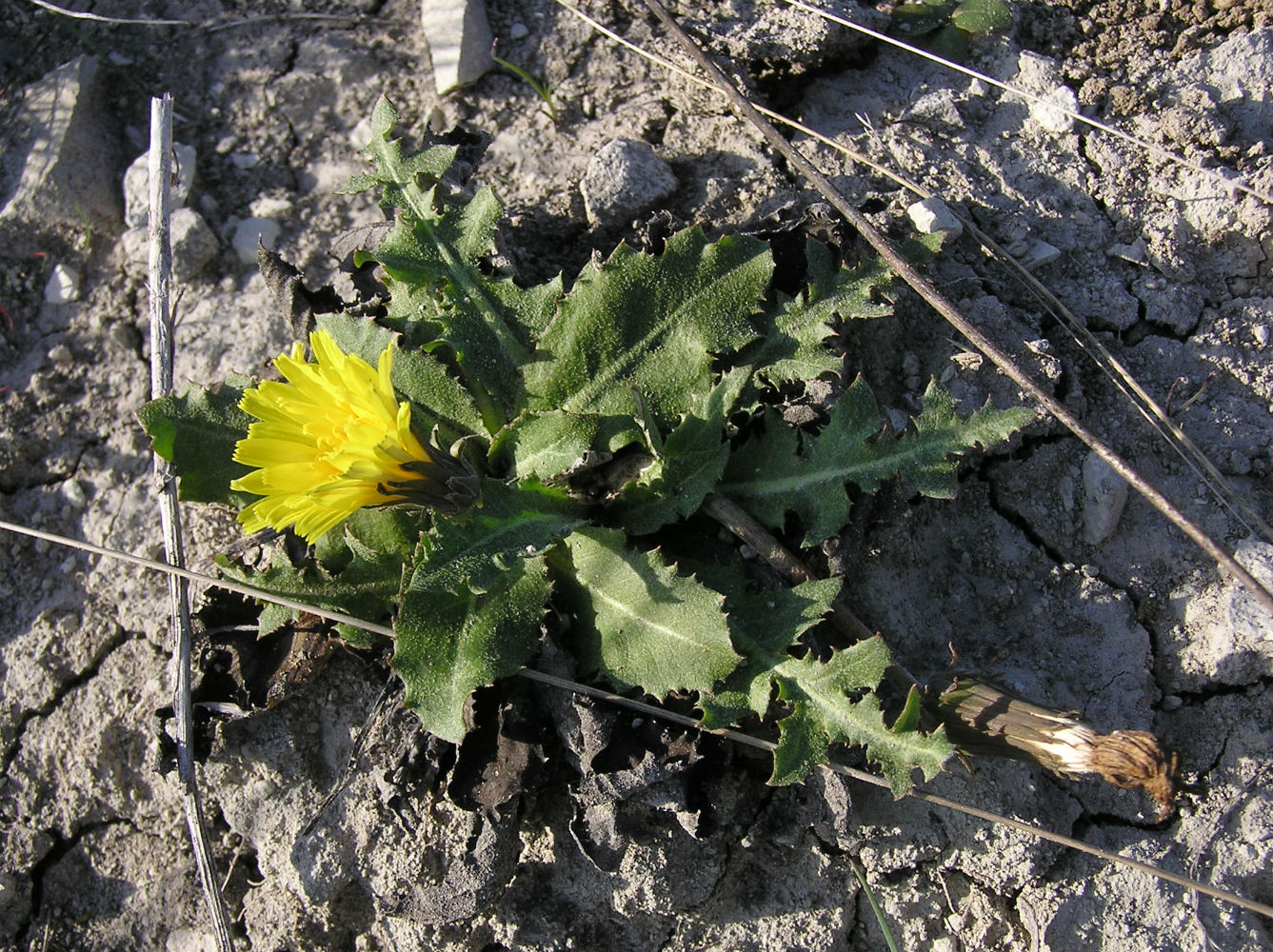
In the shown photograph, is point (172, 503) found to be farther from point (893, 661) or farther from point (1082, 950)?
point (1082, 950)

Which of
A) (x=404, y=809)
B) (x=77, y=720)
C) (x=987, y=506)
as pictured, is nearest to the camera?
(x=404, y=809)

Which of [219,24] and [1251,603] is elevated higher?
[219,24]

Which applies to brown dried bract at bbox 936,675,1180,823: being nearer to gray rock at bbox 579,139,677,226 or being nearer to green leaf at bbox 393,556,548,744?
green leaf at bbox 393,556,548,744

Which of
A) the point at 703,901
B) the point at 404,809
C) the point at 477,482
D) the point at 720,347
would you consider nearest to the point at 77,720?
the point at 404,809

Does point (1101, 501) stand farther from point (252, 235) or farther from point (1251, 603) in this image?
point (252, 235)

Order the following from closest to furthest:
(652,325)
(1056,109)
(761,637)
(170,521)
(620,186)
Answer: (761,637), (652,325), (170,521), (620,186), (1056,109)

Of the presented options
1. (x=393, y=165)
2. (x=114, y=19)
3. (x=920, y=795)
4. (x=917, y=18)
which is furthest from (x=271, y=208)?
(x=920, y=795)
